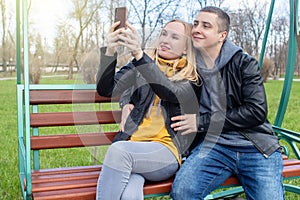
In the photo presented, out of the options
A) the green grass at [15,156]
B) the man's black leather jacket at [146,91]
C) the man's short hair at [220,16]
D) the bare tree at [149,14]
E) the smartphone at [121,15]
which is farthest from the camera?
the green grass at [15,156]

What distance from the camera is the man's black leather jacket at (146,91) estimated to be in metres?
2.10

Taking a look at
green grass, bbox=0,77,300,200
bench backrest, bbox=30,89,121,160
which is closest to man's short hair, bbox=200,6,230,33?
bench backrest, bbox=30,89,121,160

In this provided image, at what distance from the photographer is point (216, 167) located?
226 cm

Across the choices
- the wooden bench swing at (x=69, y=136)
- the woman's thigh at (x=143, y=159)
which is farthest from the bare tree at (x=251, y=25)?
the woman's thigh at (x=143, y=159)

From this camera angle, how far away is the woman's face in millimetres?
2232

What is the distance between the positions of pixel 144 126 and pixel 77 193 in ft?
1.47

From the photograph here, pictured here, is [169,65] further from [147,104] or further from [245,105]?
[245,105]

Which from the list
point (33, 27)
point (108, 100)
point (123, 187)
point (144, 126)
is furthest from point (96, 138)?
point (33, 27)

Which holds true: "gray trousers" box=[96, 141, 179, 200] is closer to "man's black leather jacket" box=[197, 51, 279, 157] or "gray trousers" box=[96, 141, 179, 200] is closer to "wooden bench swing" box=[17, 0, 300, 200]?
"wooden bench swing" box=[17, 0, 300, 200]

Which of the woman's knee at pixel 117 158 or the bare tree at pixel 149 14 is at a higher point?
the bare tree at pixel 149 14

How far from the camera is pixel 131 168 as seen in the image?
204cm

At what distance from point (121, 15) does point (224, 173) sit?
928 mm

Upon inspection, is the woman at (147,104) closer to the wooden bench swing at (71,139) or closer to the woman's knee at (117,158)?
the woman's knee at (117,158)

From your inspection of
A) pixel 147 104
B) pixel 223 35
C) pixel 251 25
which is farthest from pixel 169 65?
pixel 251 25
